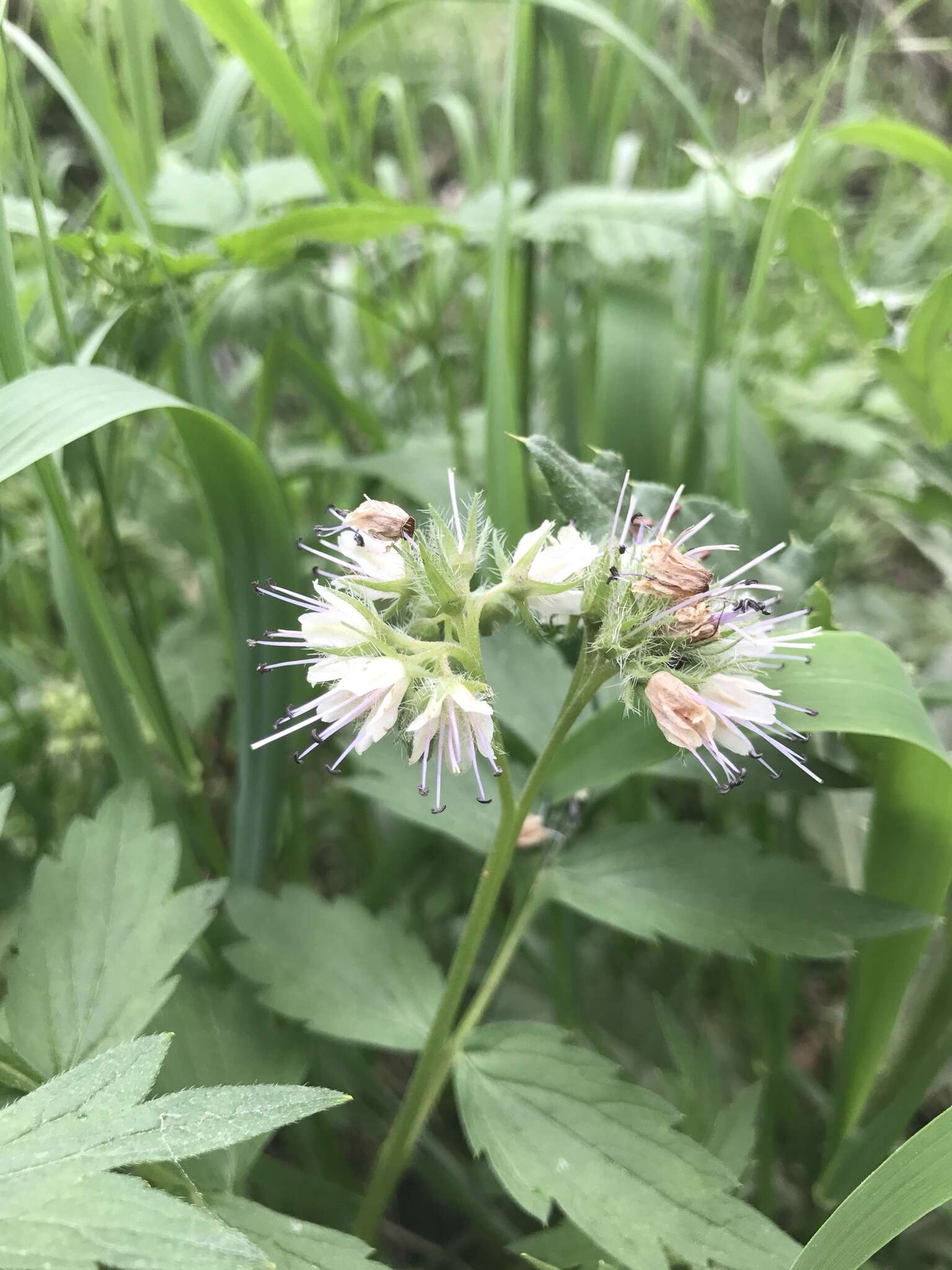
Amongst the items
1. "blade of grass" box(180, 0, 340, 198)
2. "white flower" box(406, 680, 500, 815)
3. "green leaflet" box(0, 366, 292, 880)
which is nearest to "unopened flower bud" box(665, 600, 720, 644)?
"white flower" box(406, 680, 500, 815)

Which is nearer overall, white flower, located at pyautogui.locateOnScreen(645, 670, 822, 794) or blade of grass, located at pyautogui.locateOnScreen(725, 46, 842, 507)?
white flower, located at pyautogui.locateOnScreen(645, 670, 822, 794)

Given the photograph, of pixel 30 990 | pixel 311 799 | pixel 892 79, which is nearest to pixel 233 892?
pixel 30 990

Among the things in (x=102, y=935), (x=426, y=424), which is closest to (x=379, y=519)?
(x=102, y=935)

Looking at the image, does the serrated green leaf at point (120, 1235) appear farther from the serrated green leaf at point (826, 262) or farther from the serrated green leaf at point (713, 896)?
the serrated green leaf at point (826, 262)

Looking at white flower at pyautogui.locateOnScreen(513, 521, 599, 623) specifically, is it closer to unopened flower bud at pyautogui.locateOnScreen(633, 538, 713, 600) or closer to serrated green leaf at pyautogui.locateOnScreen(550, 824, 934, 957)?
unopened flower bud at pyautogui.locateOnScreen(633, 538, 713, 600)

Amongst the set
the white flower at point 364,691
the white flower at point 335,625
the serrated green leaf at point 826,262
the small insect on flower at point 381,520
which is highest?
the serrated green leaf at point 826,262

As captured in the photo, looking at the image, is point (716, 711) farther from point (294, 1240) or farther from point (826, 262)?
point (826, 262)

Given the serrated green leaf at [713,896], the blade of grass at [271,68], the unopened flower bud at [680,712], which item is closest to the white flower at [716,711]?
the unopened flower bud at [680,712]
